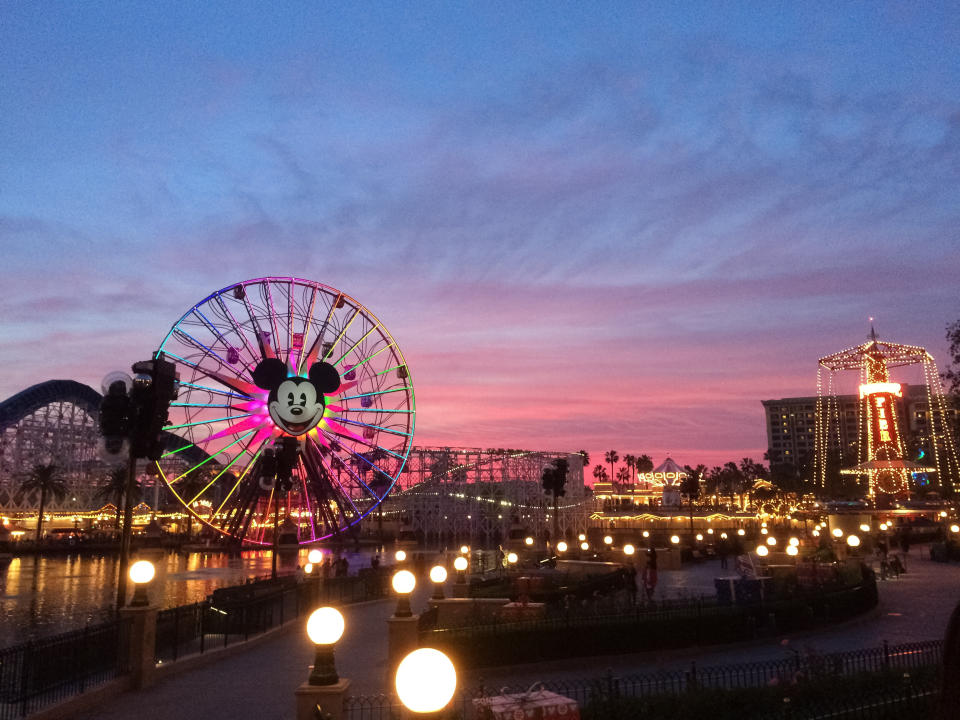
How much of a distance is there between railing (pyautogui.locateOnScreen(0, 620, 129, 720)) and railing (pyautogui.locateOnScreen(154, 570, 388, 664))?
1.42 metres

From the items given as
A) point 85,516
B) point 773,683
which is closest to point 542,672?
point 773,683

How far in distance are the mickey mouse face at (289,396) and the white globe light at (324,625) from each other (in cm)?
2843

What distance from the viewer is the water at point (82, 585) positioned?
94.1 feet

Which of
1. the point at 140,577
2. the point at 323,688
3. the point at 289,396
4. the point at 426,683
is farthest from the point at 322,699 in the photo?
the point at 289,396

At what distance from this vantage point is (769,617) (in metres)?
19.0

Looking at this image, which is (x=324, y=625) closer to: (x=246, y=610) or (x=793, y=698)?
(x=793, y=698)

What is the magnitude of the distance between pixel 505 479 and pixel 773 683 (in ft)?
275

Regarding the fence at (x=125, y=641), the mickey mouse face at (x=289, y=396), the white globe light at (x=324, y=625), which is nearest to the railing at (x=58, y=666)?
the fence at (x=125, y=641)

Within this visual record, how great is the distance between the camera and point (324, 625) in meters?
7.89

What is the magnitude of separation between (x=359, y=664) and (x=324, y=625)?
30.8 ft

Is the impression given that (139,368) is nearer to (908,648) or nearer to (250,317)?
(908,648)

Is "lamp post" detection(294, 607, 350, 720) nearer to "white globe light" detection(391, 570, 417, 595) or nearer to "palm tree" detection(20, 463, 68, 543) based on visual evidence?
"white globe light" detection(391, 570, 417, 595)

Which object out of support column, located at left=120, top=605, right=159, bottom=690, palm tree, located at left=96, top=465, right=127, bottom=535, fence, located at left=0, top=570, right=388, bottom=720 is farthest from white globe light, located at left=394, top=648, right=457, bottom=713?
palm tree, located at left=96, top=465, right=127, bottom=535

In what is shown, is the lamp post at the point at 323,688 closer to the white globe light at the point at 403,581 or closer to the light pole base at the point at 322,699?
the light pole base at the point at 322,699
